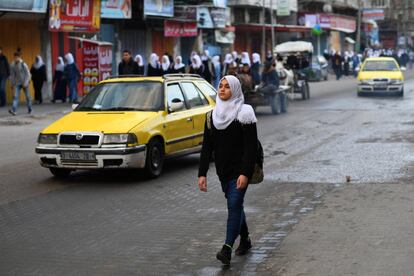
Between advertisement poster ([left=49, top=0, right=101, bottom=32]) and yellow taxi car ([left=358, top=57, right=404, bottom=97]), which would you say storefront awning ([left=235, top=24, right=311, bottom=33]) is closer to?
yellow taxi car ([left=358, top=57, right=404, bottom=97])

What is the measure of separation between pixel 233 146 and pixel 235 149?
0.10 ft

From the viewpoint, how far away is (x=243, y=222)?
7078 millimetres

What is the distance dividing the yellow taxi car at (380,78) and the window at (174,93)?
1976 cm

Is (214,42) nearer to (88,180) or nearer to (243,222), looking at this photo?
(88,180)

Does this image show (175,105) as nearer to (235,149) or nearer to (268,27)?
(235,149)

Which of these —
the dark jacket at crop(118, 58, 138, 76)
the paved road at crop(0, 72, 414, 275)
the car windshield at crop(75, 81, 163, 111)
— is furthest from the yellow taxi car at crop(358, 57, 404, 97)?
the car windshield at crop(75, 81, 163, 111)

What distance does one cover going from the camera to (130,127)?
36.5ft

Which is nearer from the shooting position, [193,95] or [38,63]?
[193,95]

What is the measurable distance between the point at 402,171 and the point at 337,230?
14.2 ft

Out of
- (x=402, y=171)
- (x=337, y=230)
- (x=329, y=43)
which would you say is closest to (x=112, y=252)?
(x=337, y=230)

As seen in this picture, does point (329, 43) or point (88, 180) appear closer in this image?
point (88, 180)

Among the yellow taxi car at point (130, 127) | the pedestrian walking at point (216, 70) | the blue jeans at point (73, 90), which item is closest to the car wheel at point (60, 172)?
the yellow taxi car at point (130, 127)

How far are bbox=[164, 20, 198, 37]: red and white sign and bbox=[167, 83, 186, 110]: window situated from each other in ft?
77.8

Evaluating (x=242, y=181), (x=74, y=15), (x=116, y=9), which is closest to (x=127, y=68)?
(x=74, y=15)
